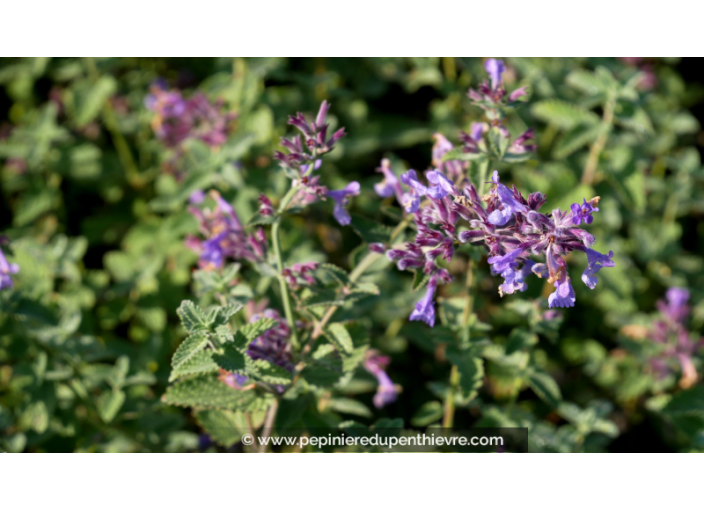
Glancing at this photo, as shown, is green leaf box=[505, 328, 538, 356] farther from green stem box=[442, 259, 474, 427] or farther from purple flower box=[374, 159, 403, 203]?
purple flower box=[374, 159, 403, 203]

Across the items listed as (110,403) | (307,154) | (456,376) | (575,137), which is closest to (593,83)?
(575,137)

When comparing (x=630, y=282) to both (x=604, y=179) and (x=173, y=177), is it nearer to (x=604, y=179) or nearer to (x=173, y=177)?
(x=604, y=179)

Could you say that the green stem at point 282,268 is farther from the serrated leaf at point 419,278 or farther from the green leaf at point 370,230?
the serrated leaf at point 419,278

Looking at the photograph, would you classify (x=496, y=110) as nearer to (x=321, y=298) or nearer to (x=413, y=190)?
(x=413, y=190)

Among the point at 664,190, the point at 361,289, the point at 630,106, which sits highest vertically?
the point at 630,106

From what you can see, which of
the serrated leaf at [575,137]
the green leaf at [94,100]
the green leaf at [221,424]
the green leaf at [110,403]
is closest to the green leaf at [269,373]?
the green leaf at [221,424]

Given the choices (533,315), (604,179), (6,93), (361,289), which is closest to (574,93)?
(604,179)
